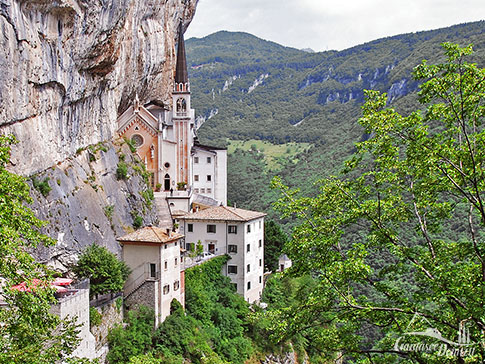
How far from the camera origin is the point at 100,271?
2892cm

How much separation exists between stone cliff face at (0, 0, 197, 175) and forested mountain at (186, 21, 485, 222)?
4653 centimetres

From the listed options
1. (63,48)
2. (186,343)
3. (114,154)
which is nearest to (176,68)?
(114,154)

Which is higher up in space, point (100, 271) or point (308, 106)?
point (308, 106)

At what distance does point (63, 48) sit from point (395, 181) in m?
23.9

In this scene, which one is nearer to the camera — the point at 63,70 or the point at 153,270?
the point at 63,70

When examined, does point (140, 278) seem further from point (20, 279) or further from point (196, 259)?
point (20, 279)

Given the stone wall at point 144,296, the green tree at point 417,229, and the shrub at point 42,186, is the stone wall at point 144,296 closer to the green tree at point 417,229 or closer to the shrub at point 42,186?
the shrub at point 42,186

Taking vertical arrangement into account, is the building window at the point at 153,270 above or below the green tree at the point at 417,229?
below

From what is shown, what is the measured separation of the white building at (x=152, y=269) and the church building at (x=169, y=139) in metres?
20.4

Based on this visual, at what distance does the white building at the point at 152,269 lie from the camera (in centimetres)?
3206

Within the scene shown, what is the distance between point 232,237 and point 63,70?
18.5m

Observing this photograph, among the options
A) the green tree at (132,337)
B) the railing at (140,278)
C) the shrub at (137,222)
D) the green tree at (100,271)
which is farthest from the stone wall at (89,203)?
the green tree at (132,337)

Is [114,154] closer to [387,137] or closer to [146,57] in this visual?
[146,57]

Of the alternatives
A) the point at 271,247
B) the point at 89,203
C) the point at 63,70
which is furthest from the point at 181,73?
the point at 63,70
